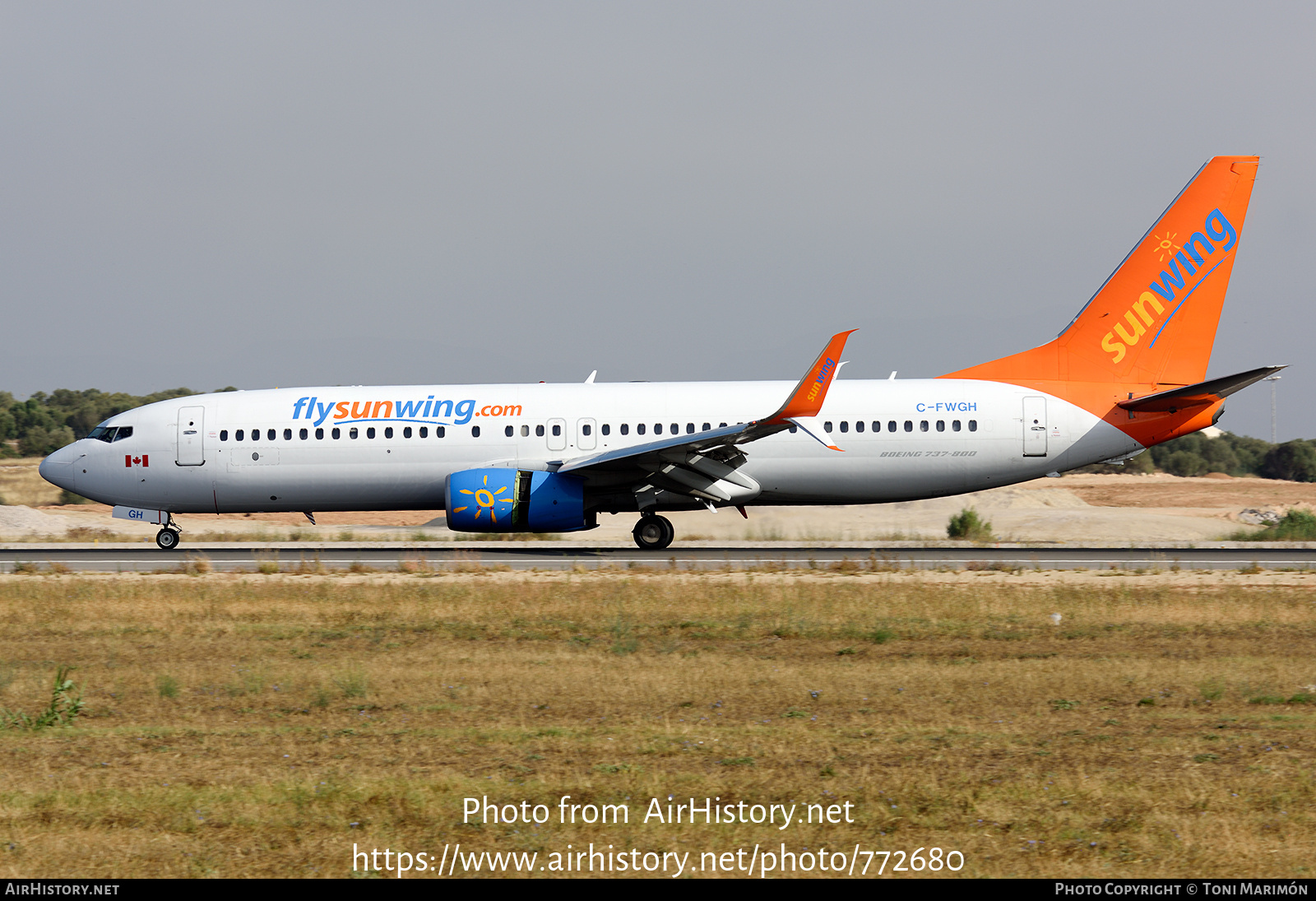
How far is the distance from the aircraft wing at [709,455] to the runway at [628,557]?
5.01ft

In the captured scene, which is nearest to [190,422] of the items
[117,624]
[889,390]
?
[117,624]

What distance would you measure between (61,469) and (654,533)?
13785 millimetres

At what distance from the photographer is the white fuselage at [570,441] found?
25281 mm

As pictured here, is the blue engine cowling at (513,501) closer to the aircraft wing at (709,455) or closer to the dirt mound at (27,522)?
the aircraft wing at (709,455)

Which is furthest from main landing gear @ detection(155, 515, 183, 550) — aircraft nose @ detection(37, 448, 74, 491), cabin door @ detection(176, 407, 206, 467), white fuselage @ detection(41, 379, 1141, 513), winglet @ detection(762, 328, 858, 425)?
winglet @ detection(762, 328, 858, 425)

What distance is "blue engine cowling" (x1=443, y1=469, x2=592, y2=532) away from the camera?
941 inches

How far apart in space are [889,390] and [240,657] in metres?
16.3

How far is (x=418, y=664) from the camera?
12.9m

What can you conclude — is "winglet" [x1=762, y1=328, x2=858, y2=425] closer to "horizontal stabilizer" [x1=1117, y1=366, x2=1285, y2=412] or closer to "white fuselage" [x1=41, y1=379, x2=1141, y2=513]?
"white fuselage" [x1=41, y1=379, x2=1141, y2=513]

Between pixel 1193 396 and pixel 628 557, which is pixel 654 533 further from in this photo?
pixel 1193 396

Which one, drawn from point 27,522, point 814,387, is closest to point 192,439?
point 814,387

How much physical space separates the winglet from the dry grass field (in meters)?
4.98

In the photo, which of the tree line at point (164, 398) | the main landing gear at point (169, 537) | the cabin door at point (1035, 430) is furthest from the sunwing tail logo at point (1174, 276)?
the tree line at point (164, 398)
